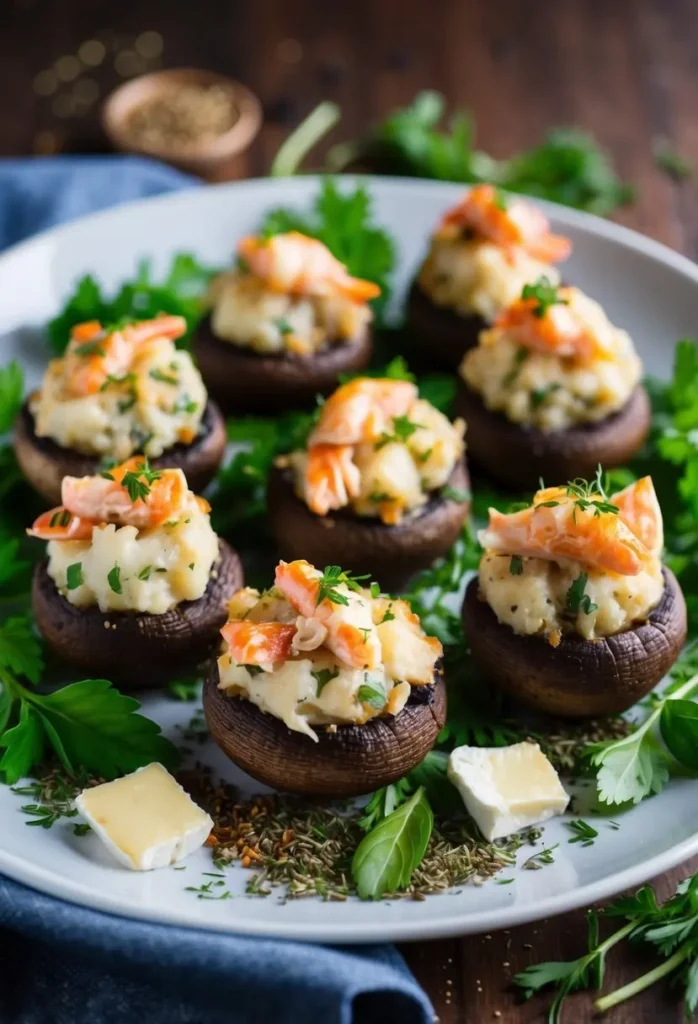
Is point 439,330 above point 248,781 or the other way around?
above

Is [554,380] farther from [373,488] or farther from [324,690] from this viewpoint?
[324,690]

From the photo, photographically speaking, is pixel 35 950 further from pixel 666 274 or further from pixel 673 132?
pixel 673 132

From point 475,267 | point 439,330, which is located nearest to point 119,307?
point 439,330

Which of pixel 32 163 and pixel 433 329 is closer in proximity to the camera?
pixel 433 329

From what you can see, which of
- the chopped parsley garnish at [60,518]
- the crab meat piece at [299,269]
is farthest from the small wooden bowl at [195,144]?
the chopped parsley garnish at [60,518]

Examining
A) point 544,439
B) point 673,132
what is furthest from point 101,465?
point 673,132

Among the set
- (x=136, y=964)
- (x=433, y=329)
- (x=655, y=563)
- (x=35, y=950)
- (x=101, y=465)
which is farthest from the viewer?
(x=433, y=329)

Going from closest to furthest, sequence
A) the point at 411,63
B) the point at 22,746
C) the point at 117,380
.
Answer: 1. the point at 22,746
2. the point at 117,380
3. the point at 411,63
